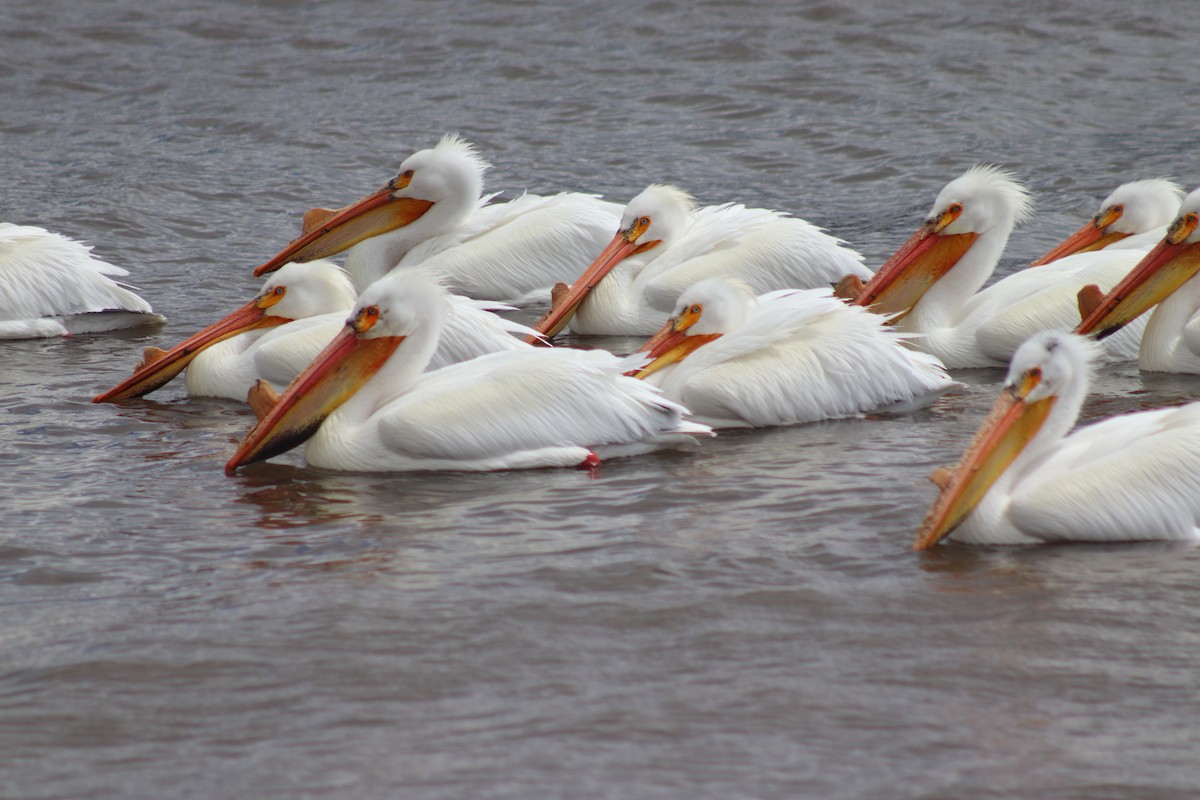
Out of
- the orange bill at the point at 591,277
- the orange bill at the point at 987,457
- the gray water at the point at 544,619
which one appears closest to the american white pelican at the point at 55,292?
the gray water at the point at 544,619

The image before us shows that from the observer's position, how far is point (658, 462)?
561 cm

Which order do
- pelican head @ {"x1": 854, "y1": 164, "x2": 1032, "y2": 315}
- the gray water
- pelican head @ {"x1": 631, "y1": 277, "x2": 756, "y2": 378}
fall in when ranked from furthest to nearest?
pelican head @ {"x1": 854, "y1": 164, "x2": 1032, "y2": 315} < pelican head @ {"x1": 631, "y1": 277, "x2": 756, "y2": 378} < the gray water

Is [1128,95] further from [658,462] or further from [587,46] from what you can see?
[658,462]

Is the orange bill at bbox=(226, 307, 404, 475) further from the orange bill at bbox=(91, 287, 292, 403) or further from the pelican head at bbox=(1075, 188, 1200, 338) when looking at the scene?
the pelican head at bbox=(1075, 188, 1200, 338)

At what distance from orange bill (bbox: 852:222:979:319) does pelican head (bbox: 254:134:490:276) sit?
6.94 feet

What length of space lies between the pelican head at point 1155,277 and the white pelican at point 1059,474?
199 centimetres

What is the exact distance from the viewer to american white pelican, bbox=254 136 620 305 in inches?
323

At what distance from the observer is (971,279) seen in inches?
285

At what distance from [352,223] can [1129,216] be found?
3.53 meters

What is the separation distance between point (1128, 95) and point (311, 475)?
358 inches

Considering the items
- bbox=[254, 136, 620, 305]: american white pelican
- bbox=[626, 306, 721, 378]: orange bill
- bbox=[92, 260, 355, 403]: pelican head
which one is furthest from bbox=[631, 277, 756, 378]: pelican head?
bbox=[254, 136, 620, 305]: american white pelican

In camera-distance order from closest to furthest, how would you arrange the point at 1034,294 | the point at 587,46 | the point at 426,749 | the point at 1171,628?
the point at 426,749, the point at 1171,628, the point at 1034,294, the point at 587,46

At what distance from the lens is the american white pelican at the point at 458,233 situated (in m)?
8.21

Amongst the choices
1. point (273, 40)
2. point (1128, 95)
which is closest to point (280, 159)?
point (273, 40)
